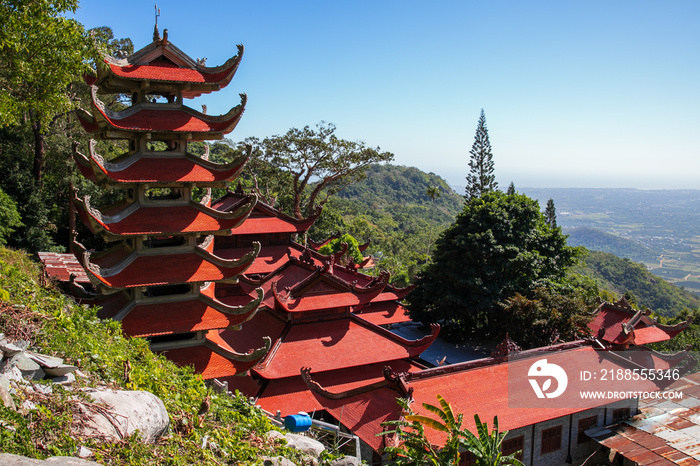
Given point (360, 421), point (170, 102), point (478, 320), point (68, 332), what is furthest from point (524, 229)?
point (68, 332)

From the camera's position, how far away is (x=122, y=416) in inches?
274

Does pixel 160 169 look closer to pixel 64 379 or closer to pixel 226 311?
pixel 226 311

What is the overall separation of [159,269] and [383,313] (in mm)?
11771

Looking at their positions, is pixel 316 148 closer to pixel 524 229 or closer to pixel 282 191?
pixel 282 191

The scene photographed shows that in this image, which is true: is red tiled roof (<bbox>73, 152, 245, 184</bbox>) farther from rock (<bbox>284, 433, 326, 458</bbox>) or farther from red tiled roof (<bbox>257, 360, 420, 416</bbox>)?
rock (<bbox>284, 433, 326, 458</bbox>)

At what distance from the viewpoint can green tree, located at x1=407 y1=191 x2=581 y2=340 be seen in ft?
79.8

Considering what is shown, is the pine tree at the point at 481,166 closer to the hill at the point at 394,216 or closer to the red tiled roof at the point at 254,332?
the hill at the point at 394,216

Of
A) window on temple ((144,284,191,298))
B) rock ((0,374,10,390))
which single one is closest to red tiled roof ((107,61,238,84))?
window on temple ((144,284,191,298))

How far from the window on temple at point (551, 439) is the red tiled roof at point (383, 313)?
9125mm

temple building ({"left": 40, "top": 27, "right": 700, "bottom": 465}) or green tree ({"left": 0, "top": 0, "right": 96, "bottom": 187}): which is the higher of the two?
green tree ({"left": 0, "top": 0, "right": 96, "bottom": 187})

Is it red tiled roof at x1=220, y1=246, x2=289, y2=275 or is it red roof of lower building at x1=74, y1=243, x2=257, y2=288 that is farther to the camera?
red tiled roof at x1=220, y1=246, x2=289, y2=275

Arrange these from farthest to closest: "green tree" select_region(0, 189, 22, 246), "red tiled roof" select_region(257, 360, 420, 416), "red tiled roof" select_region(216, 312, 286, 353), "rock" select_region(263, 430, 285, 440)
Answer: "green tree" select_region(0, 189, 22, 246) → "red tiled roof" select_region(216, 312, 286, 353) → "red tiled roof" select_region(257, 360, 420, 416) → "rock" select_region(263, 430, 285, 440)

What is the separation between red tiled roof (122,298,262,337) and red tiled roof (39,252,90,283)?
22.1 ft

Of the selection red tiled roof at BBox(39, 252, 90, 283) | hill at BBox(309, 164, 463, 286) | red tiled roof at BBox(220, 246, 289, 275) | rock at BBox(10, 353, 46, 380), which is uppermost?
rock at BBox(10, 353, 46, 380)
